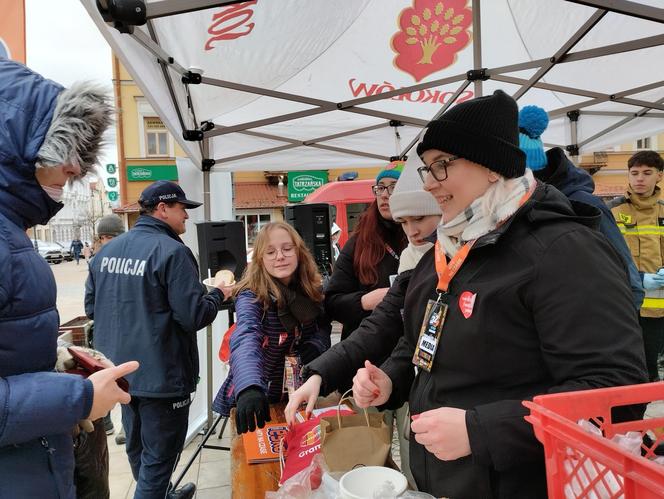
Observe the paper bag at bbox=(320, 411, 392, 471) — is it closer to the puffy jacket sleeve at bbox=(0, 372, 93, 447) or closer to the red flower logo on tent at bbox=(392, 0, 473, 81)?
the puffy jacket sleeve at bbox=(0, 372, 93, 447)

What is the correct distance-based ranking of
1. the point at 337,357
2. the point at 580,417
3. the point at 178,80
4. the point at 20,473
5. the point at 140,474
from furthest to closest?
the point at 178,80
the point at 140,474
the point at 337,357
the point at 20,473
the point at 580,417

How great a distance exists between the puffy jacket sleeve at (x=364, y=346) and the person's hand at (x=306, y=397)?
32mm

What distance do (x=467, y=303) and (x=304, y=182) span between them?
1685 centimetres

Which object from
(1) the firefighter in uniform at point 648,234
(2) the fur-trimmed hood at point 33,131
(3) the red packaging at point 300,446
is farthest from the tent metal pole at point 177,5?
(1) the firefighter in uniform at point 648,234

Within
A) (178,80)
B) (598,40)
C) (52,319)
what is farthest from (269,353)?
(598,40)

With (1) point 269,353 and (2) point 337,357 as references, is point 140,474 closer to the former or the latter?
(1) point 269,353

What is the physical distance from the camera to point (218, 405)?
8.04 feet

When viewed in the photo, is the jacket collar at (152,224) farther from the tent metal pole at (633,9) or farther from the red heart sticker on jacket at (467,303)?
the tent metal pole at (633,9)

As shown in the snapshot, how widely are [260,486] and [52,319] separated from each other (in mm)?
888

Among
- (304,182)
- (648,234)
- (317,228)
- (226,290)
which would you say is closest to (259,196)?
(304,182)

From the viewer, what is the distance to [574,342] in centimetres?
91

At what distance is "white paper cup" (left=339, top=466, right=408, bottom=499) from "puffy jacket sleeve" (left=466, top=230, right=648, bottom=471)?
232mm

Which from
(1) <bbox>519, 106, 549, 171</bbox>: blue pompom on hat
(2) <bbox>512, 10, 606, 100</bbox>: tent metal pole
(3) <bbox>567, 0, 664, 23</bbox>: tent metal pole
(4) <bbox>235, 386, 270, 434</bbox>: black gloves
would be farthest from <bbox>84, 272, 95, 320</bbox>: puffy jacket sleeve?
(2) <bbox>512, 10, 606, 100</bbox>: tent metal pole

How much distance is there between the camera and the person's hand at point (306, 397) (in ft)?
4.64
